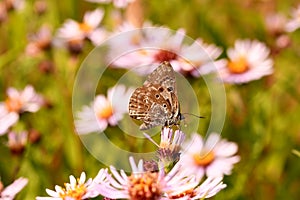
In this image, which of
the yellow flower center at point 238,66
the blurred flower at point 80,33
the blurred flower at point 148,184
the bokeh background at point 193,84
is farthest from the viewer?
the blurred flower at point 80,33

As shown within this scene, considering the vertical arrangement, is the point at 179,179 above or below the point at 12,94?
below

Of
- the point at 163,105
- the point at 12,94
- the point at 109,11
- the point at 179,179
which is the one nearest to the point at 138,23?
the point at 109,11

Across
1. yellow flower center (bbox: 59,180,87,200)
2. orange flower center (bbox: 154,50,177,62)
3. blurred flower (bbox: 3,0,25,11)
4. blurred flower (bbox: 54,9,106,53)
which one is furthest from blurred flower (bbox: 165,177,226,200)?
blurred flower (bbox: 3,0,25,11)

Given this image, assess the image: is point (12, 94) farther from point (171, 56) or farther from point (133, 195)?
point (133, 195)

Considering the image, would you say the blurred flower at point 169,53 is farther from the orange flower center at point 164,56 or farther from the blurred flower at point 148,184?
the blurred flower at point 148,184

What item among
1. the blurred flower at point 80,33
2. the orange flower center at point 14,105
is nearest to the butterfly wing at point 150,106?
the orange flower center at point 14,105

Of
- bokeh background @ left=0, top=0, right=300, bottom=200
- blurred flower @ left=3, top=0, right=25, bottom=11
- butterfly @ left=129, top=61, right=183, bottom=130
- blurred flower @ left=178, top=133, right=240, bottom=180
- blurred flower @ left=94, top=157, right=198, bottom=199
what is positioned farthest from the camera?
blurred flower @ left=3, top=0, right=25, bottom=11

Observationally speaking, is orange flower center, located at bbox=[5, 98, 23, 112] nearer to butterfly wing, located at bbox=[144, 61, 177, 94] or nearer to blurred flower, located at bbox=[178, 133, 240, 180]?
blurred flower, located at bbox=[178, 133, 240, 180]
